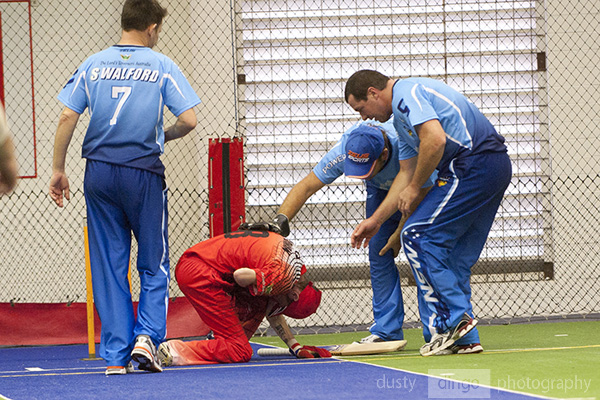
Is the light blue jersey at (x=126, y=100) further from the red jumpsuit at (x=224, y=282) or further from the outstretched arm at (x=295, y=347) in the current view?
the outstretched arm at (x=295, y=347)

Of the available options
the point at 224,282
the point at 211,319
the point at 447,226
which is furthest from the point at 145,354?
the point at 447,226

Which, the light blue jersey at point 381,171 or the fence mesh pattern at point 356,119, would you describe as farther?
the fence mesh pattern at point 356,119

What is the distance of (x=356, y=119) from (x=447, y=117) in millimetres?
3966

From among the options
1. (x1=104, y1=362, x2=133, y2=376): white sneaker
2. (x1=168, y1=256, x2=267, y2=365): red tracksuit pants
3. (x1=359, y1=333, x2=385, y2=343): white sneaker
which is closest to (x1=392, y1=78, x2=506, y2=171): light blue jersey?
(x1=359, y1=333, x2=385, y2=343): white sneaker

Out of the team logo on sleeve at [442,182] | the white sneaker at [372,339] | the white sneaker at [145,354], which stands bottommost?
the white sneaker at [372,339]

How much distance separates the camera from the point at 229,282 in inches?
165

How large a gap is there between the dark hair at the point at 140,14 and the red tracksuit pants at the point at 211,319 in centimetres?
124

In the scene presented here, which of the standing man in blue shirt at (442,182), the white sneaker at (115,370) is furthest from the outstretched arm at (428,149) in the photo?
the white sneaker at (115,370)

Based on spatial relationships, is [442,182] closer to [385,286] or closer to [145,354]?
[385,286]

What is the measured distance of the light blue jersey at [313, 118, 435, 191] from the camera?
15.4 feet

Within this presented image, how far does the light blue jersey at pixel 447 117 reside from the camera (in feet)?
13.3

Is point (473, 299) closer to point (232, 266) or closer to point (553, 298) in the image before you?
point (553, 298)

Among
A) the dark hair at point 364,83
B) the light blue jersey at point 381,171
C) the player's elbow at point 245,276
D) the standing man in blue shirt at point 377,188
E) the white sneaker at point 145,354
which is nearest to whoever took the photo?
the white sneaker at point 145,354

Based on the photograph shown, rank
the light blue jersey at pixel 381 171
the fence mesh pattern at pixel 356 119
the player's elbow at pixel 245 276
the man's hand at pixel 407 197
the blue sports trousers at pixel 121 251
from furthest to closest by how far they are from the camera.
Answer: the fence mesh pattern at pixel 356 119
the light blue jersey at pixel 381 171
the man's hand at pixel 407 197
the player's elbow at pixel 245 276
the blue sports trousers at pixel 121 251
